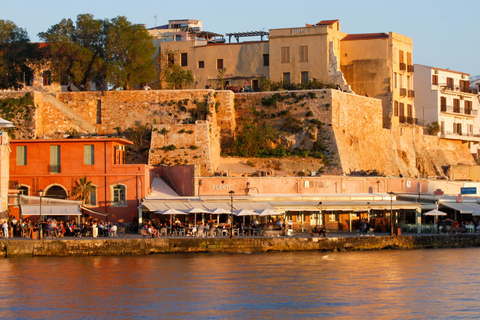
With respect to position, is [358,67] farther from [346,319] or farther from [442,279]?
[346,319]

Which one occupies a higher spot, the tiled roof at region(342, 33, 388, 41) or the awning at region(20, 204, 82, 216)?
the tiled roof at region(342, 33, 388, 41)

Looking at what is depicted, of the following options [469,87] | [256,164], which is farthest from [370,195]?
[469,87]

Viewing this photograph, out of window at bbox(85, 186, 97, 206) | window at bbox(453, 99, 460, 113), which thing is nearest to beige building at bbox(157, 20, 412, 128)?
window at bbox(453, 99, 460, 113)

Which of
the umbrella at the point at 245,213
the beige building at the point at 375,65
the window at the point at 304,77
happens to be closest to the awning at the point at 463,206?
the umbrella at the point at 245,213

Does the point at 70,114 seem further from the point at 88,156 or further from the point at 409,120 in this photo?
the point at 409,120

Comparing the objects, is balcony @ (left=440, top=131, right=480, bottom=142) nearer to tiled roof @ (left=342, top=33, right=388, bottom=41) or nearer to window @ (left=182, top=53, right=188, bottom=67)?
tiled roof @ (left=342, top=33, right=388, bottom=41)

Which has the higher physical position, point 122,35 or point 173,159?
point 122,35

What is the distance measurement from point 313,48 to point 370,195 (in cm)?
1578

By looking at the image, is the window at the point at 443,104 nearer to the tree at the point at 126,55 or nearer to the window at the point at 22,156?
the tree at the point at 126,55

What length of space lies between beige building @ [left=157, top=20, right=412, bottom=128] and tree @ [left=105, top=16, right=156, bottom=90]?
549cm

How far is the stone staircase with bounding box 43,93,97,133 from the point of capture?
5219cm

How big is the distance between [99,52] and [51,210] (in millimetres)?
17674

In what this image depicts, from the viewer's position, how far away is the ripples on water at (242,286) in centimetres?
2578

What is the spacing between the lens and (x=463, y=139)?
68.4 m
